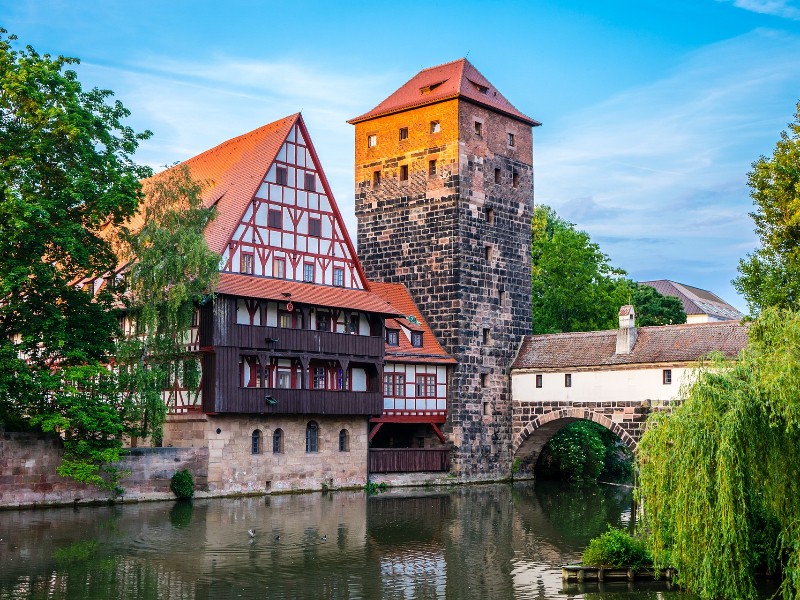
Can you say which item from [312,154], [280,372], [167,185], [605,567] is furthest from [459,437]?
[605,567]

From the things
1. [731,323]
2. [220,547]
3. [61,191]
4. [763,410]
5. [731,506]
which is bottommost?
[220,547]

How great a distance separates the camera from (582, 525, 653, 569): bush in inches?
803

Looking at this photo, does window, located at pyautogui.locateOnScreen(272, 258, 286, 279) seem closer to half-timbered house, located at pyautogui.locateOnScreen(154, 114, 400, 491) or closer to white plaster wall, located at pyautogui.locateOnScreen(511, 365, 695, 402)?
half-timbered house, located at pyautogui.locateOnScreen(154, 114, 400, 491)

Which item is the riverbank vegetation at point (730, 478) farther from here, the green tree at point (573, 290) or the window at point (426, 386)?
the green tree at point (573, 290)

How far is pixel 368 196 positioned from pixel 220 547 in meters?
29.2

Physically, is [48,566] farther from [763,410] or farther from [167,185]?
[167,185]

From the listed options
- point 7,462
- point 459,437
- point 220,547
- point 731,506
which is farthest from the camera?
point 459,437

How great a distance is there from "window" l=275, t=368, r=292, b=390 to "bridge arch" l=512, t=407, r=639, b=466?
13.2 m

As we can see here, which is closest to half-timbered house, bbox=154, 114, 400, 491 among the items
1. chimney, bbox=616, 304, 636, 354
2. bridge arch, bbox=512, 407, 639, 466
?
bridge arch, bbox=512, 407, 639, 466

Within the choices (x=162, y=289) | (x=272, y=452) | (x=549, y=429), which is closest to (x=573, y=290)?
(x=549, y=429)

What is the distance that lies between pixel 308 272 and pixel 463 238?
9526mm

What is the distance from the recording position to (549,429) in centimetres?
4850

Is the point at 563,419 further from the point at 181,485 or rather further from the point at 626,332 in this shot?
the point at 181,485

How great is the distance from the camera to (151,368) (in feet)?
116
